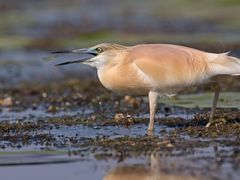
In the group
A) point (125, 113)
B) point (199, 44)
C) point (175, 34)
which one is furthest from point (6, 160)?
point (175, 34)

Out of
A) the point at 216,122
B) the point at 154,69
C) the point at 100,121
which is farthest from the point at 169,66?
the point at 100,121

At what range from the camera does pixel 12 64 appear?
19828 mm

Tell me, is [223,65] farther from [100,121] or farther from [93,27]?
[93,27]

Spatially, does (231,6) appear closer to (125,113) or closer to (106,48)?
(125,113)

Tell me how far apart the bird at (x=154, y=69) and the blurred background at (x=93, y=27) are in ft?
24.0

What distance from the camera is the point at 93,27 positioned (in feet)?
84.1

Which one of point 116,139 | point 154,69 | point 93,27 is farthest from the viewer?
point 93,27

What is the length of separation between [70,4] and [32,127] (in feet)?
67.3

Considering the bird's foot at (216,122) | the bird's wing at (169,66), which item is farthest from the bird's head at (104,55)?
the bird's foot at (216,122)

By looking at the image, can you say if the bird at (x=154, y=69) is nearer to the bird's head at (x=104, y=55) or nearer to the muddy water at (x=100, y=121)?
the bird's head at (x=104, y=55)

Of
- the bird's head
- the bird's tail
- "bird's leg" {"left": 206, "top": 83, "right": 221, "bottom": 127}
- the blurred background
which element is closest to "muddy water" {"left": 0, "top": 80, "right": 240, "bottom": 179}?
"bird's leg" {"left": 206, "top": 83, "right": 221, "bottom": 127}

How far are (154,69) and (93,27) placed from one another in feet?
51.6

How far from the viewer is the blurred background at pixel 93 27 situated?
19781 millimetres

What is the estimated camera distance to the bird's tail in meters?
10.0
